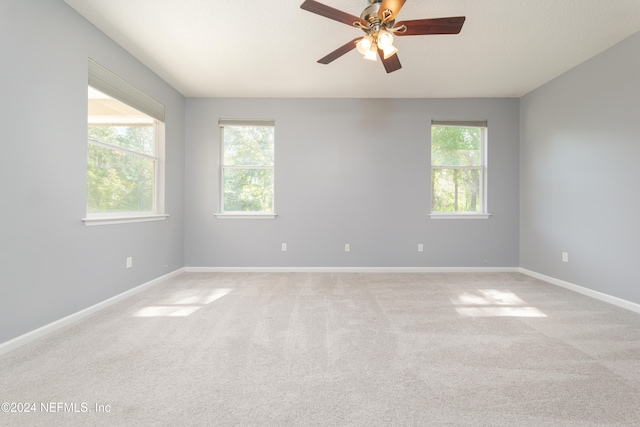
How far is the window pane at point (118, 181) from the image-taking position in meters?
2.64

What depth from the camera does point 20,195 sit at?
6.32 ft

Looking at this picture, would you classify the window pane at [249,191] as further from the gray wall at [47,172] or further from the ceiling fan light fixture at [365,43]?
the ceiling fan light fixture at [365,43]

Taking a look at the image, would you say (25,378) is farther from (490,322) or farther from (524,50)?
(524,50)

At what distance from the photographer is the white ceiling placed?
229cm

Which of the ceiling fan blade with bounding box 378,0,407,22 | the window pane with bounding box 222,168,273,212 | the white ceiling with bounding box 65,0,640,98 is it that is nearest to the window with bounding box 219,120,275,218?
the window pane with bounding box 222,168,273,212

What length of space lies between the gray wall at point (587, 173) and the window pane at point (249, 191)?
391 centimetres

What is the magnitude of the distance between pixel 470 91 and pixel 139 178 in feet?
15.2

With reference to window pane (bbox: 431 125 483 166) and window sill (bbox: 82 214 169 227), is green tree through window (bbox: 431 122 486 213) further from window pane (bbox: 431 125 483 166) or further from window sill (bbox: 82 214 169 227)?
window sill (bbox: 82 214 169 227)

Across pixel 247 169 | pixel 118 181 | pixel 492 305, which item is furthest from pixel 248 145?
pixel 492 305

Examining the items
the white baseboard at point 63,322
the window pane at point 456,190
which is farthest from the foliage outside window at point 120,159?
the window pane at point 456,190

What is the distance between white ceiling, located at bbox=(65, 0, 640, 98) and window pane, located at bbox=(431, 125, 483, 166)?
588mm

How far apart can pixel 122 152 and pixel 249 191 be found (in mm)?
1710

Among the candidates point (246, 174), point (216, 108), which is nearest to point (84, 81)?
point (216, 108)

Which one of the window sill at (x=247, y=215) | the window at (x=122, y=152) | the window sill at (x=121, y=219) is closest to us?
the window sill at (x=121, y=219)
